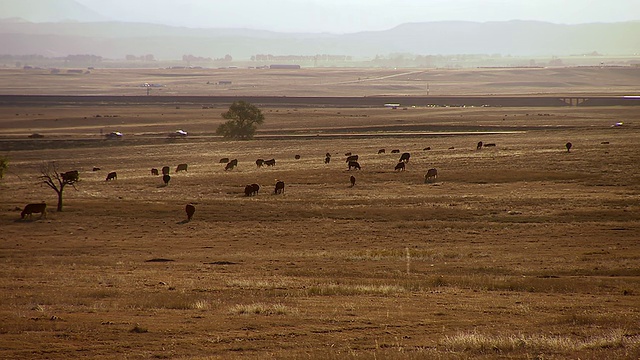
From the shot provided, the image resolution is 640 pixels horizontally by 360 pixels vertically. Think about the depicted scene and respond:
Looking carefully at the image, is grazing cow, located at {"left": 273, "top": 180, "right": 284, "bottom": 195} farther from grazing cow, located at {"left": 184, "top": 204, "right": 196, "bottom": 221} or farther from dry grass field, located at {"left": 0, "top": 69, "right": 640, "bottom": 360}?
grazing cow, located at {"left": 184, "top": 204, "right": 196, "bottom": 221}

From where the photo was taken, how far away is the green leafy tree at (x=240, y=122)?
86562mm

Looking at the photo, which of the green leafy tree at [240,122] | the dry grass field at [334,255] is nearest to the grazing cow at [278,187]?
the dry grass field at [334,255]

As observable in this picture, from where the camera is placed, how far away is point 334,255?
94.4 feet

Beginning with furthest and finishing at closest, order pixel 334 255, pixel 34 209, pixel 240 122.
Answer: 1. pixel 240 122
2. pixel 34 209
3. pixel 334 255

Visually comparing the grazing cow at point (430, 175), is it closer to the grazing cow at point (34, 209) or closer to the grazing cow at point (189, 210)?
the grazing cow at point (189, 210)

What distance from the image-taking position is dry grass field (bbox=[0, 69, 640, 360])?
14.8 metres

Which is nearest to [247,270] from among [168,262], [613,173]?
[168,262]

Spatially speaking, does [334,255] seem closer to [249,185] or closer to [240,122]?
[249,185]

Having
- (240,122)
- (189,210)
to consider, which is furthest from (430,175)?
(240,122)

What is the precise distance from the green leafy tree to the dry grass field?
1054 centimetres

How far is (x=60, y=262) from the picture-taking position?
28375 mm

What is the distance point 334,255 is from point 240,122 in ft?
195

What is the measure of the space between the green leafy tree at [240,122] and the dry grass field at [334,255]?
34.6 ft

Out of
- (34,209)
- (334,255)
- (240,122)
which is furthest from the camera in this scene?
(240,122)
